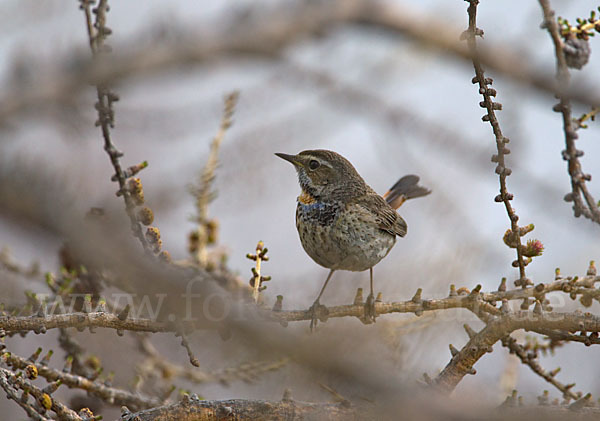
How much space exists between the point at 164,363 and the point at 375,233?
147 cm

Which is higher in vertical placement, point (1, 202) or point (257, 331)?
point (1, 202)

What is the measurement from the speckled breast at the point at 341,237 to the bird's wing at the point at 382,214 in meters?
0.06

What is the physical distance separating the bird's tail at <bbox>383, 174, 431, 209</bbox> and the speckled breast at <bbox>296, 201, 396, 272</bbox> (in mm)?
902

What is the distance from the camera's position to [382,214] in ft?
13.8

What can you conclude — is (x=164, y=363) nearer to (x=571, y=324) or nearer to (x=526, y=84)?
(x=571, y=324)

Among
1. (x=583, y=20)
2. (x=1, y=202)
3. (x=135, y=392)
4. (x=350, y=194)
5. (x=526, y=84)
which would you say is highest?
(x=526, y=84)

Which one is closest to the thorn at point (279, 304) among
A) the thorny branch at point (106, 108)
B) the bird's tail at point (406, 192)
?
the thorny branch at point (106, 108)

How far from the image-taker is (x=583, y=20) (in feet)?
9.91

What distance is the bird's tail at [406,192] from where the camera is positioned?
4.97 meters

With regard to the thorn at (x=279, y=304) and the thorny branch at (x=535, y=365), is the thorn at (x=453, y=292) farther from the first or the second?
the thorn at (x=279, y=304)

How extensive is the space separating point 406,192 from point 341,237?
4.11 feet

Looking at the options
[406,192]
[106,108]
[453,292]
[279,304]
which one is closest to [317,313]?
[279,304]

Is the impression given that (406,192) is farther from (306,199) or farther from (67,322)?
(67,322)

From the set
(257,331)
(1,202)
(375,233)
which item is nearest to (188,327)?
(257,331)
